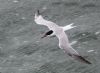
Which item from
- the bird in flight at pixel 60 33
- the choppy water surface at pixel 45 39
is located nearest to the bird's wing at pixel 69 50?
the bird in flight at pixel 60 33

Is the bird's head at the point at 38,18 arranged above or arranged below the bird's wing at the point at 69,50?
below

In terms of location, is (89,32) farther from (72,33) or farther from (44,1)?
(44,1)

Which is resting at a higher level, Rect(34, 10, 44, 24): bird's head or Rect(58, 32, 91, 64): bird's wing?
Rect(58, 32, 91, 64): bird's wing

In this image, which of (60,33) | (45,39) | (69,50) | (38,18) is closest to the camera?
(69,50)

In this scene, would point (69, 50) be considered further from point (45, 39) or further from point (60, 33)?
point (45, 39)

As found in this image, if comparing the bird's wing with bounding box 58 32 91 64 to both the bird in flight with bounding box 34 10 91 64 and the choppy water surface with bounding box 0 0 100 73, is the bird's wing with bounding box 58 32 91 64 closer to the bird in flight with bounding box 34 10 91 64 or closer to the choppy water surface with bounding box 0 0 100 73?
the bird in flight with bounding box 34 10 91 64

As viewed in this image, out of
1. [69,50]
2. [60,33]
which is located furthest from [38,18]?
[69,50]

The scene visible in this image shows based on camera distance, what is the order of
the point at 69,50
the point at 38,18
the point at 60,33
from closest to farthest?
1. the point at 69,50
2. the point at 60,33
3. the point at 38,18

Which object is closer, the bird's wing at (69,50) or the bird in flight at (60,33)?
the bird's wing at (69,50)

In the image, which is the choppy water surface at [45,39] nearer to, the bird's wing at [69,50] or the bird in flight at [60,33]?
the bird in flight at [60,33]

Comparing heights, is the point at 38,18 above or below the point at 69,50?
below

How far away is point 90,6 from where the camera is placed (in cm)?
2089

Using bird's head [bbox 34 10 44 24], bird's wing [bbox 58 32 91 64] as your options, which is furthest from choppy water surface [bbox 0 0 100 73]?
bird's wing [bbox 58 32 91 64]

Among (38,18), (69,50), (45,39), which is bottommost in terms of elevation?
(45,39)
